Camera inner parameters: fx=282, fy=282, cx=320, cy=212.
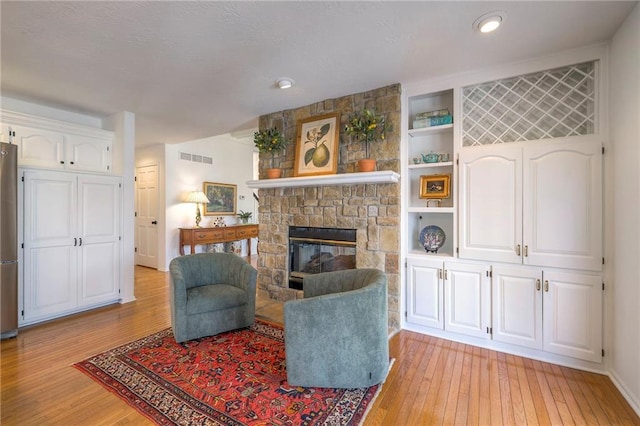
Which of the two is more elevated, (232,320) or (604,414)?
(232,320)

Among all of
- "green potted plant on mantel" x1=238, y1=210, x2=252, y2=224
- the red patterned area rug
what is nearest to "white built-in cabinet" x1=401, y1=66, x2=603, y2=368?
the red patterned area rug

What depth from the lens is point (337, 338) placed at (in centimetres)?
192

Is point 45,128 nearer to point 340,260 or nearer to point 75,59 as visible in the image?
point 75,59

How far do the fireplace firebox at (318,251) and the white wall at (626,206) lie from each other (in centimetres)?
216

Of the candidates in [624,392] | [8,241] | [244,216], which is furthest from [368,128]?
[244,216]

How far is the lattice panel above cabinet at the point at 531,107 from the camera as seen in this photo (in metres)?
2.36

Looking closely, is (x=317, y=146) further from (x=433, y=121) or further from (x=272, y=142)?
(x=433, y=121)

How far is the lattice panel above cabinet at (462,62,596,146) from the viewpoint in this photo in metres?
2.36

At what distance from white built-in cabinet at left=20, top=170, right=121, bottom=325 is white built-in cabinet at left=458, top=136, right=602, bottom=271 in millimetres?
4235

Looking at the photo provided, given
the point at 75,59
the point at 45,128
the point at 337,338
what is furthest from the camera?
the point at 45,128

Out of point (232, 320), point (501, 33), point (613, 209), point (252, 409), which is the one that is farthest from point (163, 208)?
point (613, 209)

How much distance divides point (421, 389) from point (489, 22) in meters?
2.61

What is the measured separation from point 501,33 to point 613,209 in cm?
156

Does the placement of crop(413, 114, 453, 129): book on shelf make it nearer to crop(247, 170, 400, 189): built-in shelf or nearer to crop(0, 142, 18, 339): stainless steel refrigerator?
crop(247, 170, 400, 189): built-in shelf
